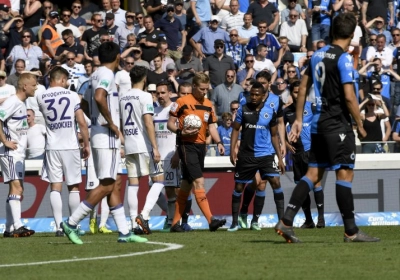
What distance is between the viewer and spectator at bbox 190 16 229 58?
2483 cm

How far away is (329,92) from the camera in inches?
450

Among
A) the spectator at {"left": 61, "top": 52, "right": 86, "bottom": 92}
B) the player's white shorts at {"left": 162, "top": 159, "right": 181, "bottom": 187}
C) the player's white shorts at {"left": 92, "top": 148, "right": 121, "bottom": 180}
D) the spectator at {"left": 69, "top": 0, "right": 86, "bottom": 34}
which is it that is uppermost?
the spectator at {"left": 69, "top": 0, "right": 86, "bottom": 34}

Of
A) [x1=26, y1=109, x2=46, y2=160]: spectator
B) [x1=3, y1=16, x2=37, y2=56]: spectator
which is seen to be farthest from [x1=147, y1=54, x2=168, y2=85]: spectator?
[x1=26, y1=109, x2=46, y2=160]: spectator

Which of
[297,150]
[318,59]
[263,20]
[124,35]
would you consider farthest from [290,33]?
[318,59]

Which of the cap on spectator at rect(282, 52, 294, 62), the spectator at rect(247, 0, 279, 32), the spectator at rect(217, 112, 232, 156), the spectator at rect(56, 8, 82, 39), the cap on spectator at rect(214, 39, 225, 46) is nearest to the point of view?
the spectator at rect(217, 112, 232, 156)

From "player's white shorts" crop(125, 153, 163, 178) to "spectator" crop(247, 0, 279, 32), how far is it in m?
11.1

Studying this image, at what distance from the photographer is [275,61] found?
2495 centimetres

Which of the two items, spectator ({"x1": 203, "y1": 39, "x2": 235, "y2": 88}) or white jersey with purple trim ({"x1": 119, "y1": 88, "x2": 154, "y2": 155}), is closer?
white jersey with purple trim ({"x1": 119, "y1": 88, "x2": 154, "y2": 155})

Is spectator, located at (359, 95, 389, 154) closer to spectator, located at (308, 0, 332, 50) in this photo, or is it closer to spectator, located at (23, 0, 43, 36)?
spectator, located at (308, 0, 332, 50)

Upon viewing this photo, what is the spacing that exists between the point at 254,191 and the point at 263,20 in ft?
31.2

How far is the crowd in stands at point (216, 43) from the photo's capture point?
2253 centimetres

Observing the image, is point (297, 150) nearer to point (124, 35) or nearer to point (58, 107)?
point (58, 107)

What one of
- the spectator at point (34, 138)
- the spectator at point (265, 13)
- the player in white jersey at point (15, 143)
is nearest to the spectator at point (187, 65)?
the spectator at point (265, 13)

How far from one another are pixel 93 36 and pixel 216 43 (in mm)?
2851
